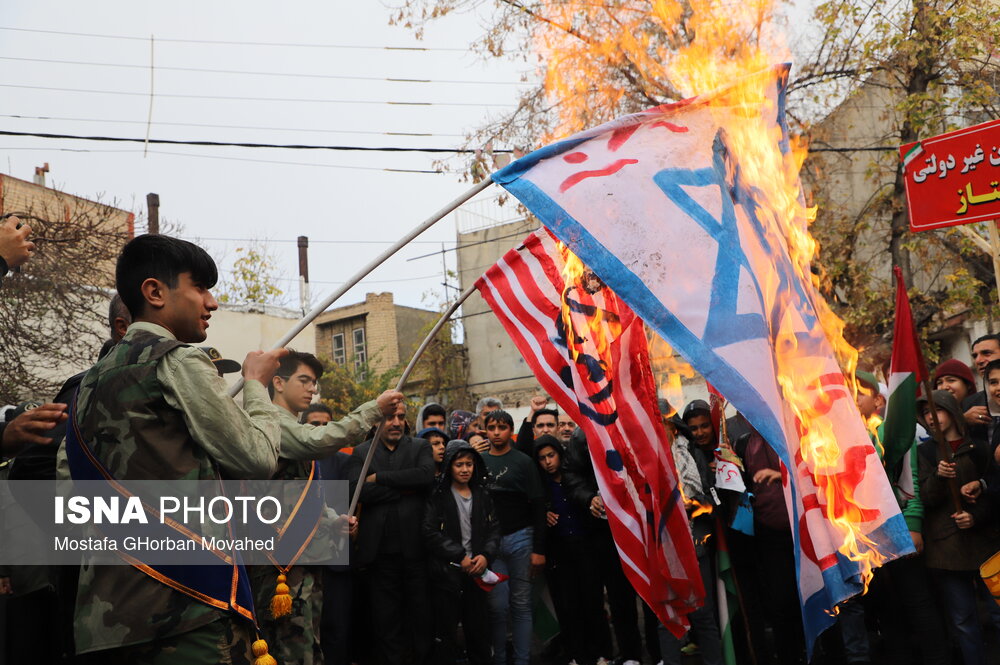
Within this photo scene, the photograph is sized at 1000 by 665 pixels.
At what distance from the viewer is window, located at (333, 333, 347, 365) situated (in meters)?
39.7

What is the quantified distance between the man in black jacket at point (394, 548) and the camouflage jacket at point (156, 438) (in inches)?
→ 172

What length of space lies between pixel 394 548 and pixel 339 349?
33.1 m

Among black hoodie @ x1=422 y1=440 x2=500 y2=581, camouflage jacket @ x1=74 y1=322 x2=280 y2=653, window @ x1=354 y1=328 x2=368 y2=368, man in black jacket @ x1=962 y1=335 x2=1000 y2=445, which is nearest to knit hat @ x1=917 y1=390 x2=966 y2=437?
man in black jacket @ x1=962 y1=335 x2=1000 y2=445

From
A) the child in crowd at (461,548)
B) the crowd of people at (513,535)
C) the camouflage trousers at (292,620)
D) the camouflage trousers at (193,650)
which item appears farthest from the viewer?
the child in crowd at (461,548)

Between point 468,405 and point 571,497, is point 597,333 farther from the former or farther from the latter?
point 468,405

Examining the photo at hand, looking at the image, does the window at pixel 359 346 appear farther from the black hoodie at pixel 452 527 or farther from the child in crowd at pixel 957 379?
the child in crowd at pixel 957 379

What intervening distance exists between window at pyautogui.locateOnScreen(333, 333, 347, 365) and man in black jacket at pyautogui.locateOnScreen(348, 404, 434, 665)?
107 ft

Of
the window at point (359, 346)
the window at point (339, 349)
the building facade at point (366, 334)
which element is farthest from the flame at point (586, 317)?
the window at point (339, 349)

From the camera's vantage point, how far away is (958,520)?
624cm

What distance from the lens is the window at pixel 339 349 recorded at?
39719 millimetres

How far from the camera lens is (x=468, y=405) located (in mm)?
32688

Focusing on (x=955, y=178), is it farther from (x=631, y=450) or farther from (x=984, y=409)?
(x=631, y=450)

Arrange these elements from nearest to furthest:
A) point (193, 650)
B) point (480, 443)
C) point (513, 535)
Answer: point (193, 650)
point (513, 535)
point (480, 443)

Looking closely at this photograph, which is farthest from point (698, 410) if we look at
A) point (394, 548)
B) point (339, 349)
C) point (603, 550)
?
point (339, 349)
